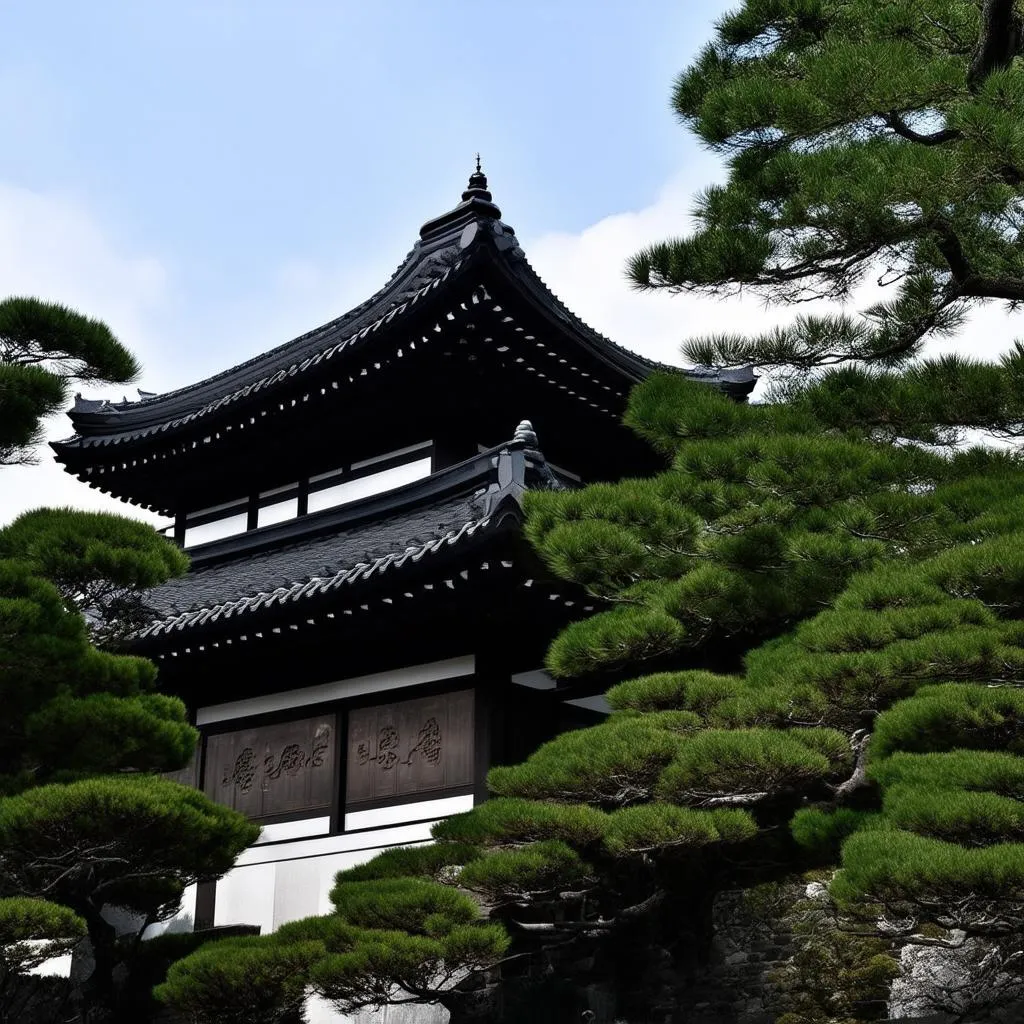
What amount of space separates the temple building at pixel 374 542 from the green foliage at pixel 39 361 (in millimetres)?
2182

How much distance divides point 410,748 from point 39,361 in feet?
14.6

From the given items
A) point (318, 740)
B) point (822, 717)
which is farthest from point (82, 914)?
point (822, 717)

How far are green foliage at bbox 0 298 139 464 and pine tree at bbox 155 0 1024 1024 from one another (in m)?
3.92

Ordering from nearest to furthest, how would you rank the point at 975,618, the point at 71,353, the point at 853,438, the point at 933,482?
the point at 975,618
the point at 933,482
the point at 853,438
the point at 71,353

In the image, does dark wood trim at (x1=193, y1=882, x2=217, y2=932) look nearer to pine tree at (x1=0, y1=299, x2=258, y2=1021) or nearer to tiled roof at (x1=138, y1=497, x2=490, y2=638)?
pine tree at (x1=0, y1=299, x2=258, y2=1021)

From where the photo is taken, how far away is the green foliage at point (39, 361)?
10.5m

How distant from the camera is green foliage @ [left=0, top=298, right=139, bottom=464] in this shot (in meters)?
10.5

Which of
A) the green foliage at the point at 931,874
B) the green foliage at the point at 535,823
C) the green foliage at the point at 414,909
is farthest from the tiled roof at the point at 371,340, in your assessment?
the green foliage at the point at 931,874

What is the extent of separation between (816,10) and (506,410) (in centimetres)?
542

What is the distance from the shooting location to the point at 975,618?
24.8ft

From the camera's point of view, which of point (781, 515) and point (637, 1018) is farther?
point (637, 1018)

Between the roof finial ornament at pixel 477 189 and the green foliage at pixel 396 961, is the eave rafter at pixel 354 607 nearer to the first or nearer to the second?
the green foliage at pixel 396 961

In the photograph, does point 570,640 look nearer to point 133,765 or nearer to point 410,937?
point 410,937

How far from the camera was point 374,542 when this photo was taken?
1242 centimetres
